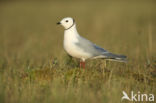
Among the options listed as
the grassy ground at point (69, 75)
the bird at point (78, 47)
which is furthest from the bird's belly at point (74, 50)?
the grassy ground at point (69, 75)

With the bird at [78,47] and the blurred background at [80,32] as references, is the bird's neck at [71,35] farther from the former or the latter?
the blurred background at [80,32]

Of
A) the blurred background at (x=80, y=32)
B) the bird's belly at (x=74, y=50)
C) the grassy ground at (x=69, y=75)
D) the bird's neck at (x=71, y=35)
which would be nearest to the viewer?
the grassy ground at (x=69, y=75)

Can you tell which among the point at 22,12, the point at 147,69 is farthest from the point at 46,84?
the point at 22,12

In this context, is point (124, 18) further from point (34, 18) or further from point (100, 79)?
point (100, 79)

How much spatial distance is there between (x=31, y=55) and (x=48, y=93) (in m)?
5.45

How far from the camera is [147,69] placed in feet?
22.4

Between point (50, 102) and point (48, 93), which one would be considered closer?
point (50, 102)

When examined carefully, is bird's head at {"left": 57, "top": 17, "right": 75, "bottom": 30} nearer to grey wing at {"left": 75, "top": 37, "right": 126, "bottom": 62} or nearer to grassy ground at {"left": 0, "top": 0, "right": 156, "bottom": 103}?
grey wing at {"left": 75, "top": 37, "right": 126, "bottom": 62}

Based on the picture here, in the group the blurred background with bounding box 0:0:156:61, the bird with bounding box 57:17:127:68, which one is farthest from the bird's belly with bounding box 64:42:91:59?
the blurred background with bounding box 0:0:156:61

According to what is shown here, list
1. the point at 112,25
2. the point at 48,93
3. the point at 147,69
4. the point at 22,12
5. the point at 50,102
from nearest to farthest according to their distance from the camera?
the point at 50,102 → the point at 48,93 → the point at 147,69 → the point at 112,25 → the point at 22,12

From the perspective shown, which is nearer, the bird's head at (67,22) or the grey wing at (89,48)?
the grey wing at (89,48)

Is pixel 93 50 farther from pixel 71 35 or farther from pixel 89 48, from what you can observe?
pixel 71 35

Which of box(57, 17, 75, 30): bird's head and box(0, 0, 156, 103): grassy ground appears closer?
box(0, 0, 156, 103): grassy ground

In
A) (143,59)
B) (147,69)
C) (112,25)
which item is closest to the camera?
(147,69)
